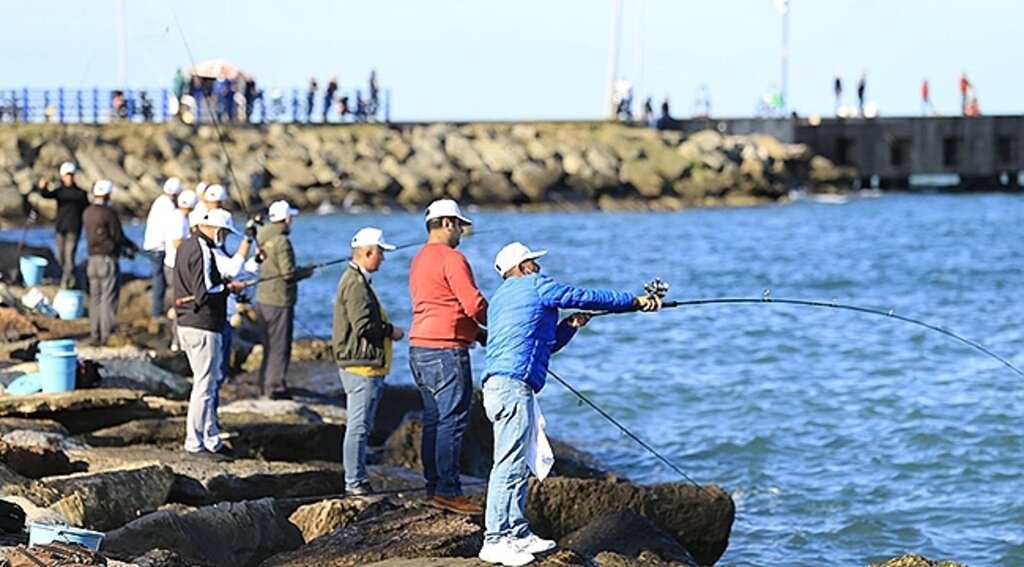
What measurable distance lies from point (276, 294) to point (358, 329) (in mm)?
3479

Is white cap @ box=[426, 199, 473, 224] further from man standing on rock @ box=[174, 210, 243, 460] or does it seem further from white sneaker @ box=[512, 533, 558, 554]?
man standing on rock @ box=[174, 210, 243, 460]

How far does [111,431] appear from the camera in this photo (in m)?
11.2

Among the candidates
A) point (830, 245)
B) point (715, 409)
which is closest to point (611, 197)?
point (830, 245)

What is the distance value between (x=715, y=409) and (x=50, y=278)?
8.52m

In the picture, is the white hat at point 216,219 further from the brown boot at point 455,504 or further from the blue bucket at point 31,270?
the blue bucket at point 31,270

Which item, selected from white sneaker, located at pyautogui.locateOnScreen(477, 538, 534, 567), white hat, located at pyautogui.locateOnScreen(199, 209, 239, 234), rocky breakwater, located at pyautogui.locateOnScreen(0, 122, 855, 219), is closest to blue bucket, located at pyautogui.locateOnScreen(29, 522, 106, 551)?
white sneaker, located at pyautogui.locateOnScreen(477, 538, 534, 567)

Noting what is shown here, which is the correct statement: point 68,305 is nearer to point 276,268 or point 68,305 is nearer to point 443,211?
point 276,268

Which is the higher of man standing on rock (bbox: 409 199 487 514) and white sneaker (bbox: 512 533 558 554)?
man standing on rock (bbox: 409 199 487 514)

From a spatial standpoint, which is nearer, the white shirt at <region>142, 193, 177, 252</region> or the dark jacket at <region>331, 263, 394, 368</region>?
the dark jacket at <region>331, 263, 394, 368</region>

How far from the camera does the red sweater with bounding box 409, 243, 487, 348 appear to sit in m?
8.77

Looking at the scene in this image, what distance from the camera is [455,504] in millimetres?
9117

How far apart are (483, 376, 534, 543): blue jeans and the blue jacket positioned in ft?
0.19

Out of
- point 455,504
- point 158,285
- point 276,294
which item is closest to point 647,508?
point 455,504

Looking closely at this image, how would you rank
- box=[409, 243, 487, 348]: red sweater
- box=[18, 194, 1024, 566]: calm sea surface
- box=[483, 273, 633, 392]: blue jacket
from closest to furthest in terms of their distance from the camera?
box=[483, 273, 633, 392]: blue jacket → box=[409, 243, 487, 348]: red sweater → box=[18, 194, 1024, 566]: calm sea surface
